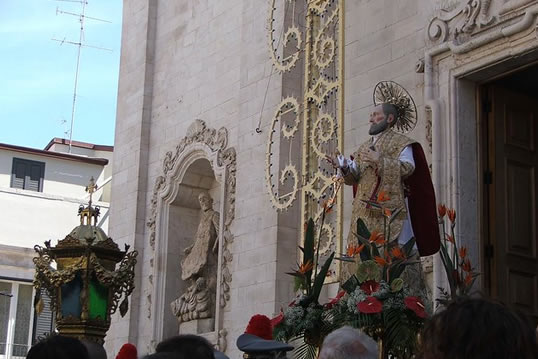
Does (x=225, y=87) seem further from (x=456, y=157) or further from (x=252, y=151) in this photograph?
(x=456, y=157)

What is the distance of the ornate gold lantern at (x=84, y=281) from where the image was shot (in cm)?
931

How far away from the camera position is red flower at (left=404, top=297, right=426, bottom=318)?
7.24 meters

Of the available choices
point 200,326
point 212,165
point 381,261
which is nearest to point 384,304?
point 381,261

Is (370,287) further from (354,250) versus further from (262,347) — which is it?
(262,347)

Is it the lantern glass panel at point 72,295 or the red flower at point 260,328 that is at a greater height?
the lantern glass panel at point 72,295

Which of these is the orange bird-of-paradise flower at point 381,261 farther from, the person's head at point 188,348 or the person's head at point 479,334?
the person's head at point 479,334

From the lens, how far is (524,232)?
10633mm

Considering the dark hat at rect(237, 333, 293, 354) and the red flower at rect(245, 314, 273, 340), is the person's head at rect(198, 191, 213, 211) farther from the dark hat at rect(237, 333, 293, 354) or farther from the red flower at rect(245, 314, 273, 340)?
the dark hat at rect(237, 333, 293, 354)

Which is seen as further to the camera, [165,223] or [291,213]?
[165,223]

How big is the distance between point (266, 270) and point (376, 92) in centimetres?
422

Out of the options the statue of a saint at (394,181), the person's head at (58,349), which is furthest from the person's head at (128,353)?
the statue of a saint at (394,181)

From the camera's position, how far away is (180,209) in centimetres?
1619

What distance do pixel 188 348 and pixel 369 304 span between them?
3778mm

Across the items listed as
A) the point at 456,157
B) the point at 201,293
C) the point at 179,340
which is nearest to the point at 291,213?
the point at 201,293
